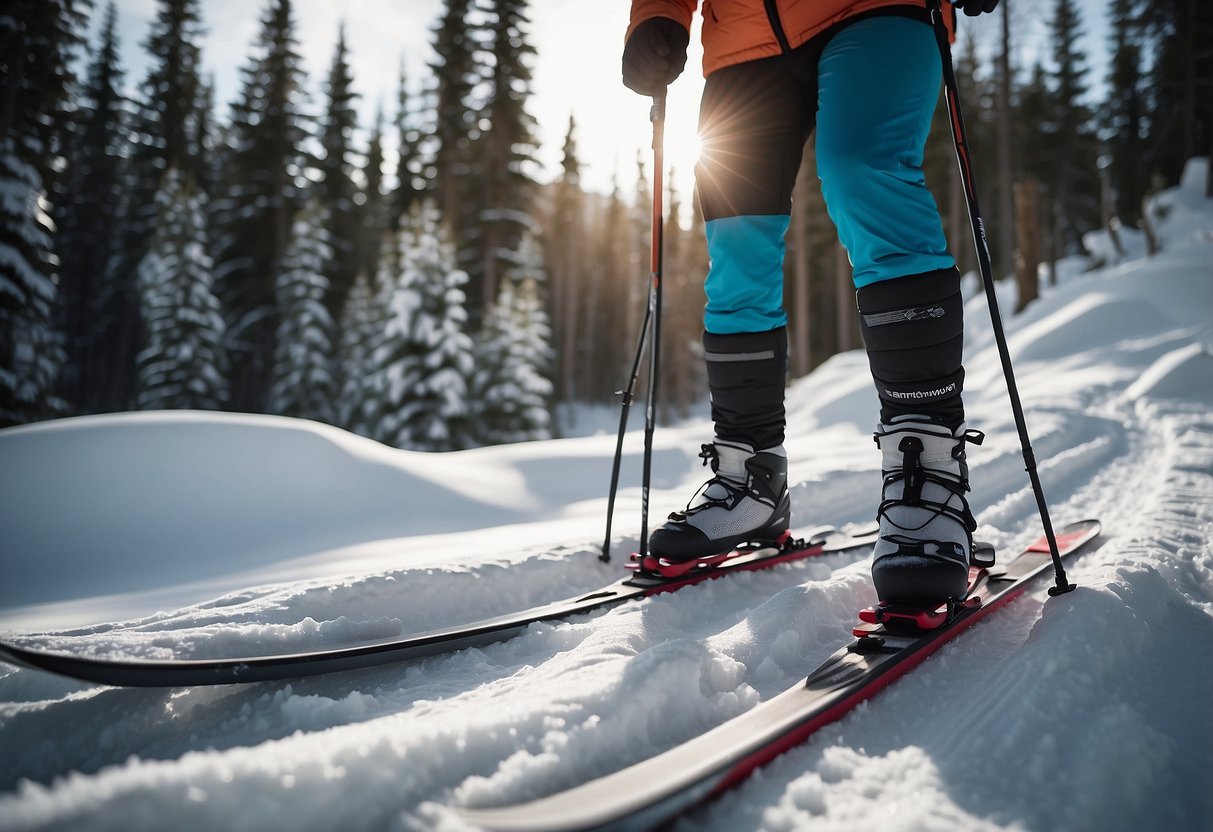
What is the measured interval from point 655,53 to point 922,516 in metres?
1.52

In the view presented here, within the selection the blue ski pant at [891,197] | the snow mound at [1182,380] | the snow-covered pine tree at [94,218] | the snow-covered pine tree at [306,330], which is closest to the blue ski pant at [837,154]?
the blue ski pant at [891,197]

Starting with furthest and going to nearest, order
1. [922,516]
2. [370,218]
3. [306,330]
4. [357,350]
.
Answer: [370,218], [357,350], [306,330], [922,516]

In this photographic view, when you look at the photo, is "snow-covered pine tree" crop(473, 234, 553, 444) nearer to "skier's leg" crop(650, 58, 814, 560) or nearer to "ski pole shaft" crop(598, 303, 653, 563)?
"ski pole shaft" crop(598, 303, 653, 563)

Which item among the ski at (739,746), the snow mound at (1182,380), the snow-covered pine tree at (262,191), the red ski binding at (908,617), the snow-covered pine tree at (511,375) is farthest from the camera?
the snow-covered pine tree at (262,191)

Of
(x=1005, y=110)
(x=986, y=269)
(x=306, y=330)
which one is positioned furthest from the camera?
(x=306, y=330)

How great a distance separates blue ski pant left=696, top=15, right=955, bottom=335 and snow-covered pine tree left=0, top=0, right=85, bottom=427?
16.3 meters

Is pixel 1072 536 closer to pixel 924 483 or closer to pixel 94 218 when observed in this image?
pixel 924 483

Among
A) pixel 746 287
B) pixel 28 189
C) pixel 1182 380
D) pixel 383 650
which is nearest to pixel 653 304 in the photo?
pixel 746 287

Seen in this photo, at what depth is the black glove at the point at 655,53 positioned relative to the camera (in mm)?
1855

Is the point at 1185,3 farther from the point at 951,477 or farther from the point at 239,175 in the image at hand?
the point at 239,175

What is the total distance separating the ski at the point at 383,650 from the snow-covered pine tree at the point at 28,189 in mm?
16126

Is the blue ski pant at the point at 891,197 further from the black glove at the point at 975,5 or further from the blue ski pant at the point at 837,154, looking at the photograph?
the black glove at the point at 975,5

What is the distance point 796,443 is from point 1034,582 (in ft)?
11.3

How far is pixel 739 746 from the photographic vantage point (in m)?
0.80
